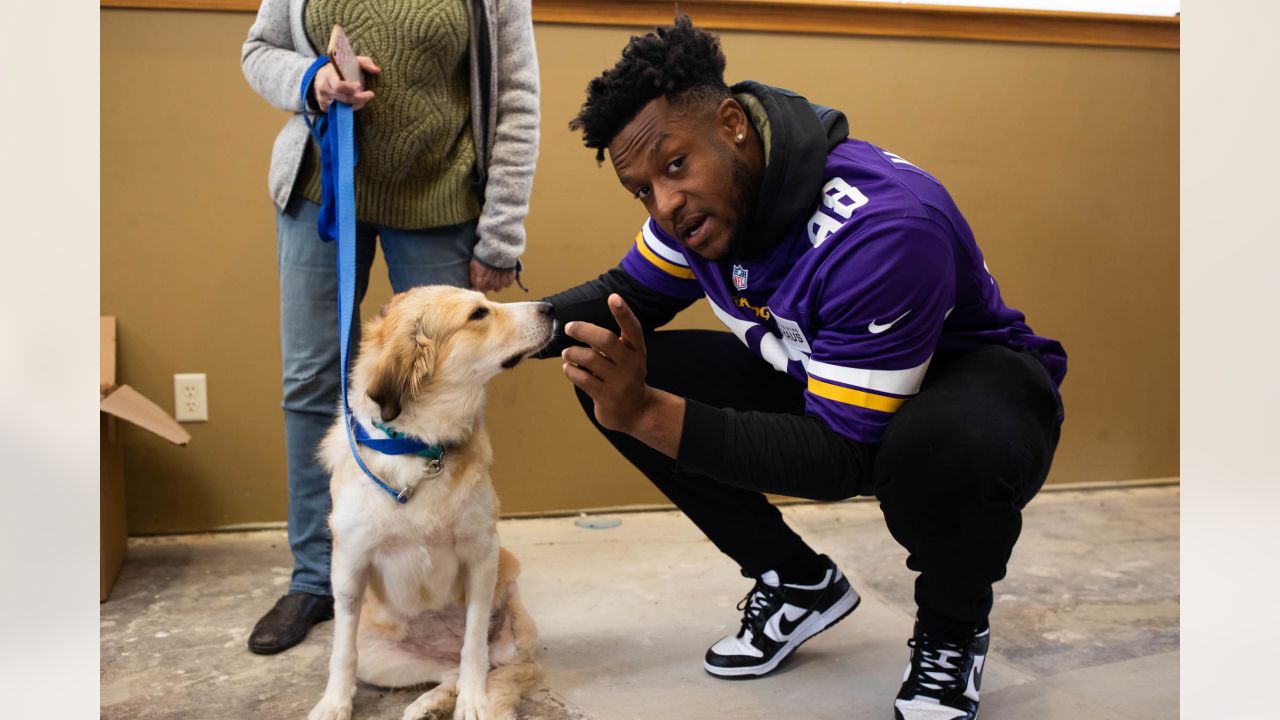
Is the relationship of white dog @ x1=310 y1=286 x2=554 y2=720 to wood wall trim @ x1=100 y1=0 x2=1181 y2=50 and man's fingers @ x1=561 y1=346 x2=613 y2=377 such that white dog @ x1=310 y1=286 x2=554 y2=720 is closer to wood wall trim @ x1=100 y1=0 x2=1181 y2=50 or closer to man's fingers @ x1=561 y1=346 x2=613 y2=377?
man's fingers @ x1=561 y1=346 x2=613 y2=377

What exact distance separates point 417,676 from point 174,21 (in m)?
1.89

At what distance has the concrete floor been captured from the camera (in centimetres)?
169

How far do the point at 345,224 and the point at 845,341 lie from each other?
0.88 m

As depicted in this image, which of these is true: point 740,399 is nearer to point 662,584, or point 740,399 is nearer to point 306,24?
point 662,584

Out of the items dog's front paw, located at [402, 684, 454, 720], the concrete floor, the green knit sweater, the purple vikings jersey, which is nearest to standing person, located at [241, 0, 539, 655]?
the green knit sweater

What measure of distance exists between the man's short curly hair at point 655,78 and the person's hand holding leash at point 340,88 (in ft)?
1.60

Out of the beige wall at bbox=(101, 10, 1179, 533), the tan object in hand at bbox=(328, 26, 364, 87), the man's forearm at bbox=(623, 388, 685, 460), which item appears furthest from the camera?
the beige wall at bbox=(101, 10, 1179, 533)

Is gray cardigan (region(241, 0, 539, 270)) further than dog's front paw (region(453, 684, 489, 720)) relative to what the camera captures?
Yes

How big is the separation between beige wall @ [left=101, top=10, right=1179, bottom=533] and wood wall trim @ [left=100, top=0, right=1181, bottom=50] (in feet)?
0.11

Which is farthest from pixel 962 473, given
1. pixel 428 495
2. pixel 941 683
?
pixel 428 495

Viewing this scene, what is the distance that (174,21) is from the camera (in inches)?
98.7

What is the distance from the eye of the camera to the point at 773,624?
1.82 metres

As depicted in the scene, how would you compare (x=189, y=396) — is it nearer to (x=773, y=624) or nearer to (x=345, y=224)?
(x=345, y=224)

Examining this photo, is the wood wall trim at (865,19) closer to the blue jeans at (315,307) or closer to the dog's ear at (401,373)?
the blue jeans at (315,307)
